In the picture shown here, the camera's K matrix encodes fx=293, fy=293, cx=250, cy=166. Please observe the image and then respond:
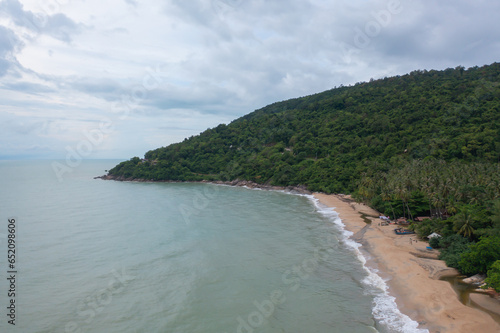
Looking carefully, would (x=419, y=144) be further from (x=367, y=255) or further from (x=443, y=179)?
(x=367, y=255)

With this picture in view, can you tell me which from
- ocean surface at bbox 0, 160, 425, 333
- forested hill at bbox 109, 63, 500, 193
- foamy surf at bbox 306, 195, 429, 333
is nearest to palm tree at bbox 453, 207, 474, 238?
foamy surf at bbox 306, 195, 429, 333

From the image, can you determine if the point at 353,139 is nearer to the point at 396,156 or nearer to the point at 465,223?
the point at 396,156

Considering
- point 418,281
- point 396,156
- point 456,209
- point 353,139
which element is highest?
point 353,139

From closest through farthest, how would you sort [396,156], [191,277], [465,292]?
[465,292] → [191,277] → [396,156]

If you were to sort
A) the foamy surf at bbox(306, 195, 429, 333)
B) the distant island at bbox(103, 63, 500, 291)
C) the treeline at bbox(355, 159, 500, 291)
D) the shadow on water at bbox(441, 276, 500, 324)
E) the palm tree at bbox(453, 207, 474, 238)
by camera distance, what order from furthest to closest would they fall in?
the distant island at bbox(103, 63, 500, 291), the palm tree at bbox(453, 207, 474, 238), the treeline at bbox(355, 159, 500, 291), the shadow on water at bbox(441, 276, 500, 324), the foamy surf at bbox(306, 195, 429, 333)

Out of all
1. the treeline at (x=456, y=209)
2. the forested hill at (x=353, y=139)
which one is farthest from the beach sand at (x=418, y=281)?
the forested hill at (x=353, y=139)

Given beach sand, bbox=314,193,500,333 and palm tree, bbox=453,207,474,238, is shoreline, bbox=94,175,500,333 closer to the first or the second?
beach sand, bbox=314,193,500,333

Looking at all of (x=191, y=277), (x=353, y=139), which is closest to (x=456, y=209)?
(x=191, y=277)

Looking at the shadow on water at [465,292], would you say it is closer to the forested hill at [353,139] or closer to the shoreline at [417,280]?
the shoreline at [417,280]
